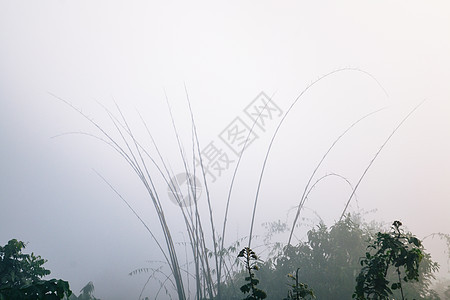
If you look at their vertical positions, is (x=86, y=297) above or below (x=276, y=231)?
below

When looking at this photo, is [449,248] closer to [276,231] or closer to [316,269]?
[316,269]

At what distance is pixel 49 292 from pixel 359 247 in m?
6.55

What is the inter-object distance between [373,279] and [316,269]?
14.1 feet

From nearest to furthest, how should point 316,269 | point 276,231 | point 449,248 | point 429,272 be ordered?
point 429,272 < point 316,269 < point 449,248 < point 276,231

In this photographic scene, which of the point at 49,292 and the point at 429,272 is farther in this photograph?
the point at 429,272

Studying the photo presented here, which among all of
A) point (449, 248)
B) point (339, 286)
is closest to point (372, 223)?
point (449, 248)

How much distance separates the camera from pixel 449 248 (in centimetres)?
803

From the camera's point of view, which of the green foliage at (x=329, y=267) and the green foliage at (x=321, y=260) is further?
the green foliage at (x=321, y=260)

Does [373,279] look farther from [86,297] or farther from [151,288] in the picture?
[151,288]

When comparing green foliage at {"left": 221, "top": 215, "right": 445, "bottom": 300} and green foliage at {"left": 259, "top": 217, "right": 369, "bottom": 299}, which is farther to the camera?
green foliage at {"left": 259, "top": 217, "right": 369, "bottom": 299}

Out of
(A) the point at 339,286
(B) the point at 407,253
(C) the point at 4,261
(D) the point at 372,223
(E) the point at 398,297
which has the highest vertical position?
(D) the point at 372,223

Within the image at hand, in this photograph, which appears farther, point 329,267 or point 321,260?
point 321,260

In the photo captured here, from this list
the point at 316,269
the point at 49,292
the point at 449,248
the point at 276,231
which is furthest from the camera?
the point at 276,231

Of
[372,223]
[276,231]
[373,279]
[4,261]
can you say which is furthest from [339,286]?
[372,223]
